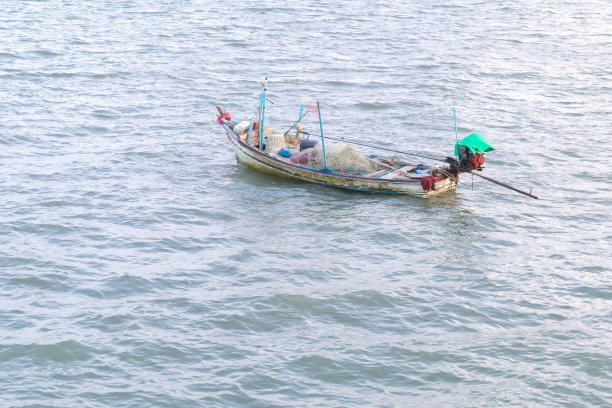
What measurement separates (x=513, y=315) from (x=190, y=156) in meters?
11.8

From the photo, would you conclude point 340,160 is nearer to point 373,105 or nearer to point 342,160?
point 342,160

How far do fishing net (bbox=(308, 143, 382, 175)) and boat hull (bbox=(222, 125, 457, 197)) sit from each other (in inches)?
10.7

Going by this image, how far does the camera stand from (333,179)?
64.8ft

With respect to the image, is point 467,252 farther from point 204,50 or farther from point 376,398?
point 204,50

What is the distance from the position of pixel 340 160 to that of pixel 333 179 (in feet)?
1.73

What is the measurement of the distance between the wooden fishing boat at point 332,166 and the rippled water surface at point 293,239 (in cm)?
36

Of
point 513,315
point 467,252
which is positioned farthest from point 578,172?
point 513,315

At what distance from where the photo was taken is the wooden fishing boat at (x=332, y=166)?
19.2 meters

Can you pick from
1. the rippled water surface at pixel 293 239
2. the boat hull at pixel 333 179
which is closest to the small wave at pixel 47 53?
the rippled water surface at pixel 293 239

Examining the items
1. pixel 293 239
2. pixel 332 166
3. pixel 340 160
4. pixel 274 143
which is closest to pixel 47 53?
pixel 274 143

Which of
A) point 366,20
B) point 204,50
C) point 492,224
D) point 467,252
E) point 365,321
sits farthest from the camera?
point 366,20

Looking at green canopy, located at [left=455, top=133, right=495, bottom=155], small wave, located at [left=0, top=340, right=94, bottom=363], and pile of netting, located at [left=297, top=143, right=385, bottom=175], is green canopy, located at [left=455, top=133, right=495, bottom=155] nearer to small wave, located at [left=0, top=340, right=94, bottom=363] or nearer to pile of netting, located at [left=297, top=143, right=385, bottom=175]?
pile of netting, located at [left=297, top=143, right=385, bottom=175]

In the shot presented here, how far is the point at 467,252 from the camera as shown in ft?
54.7

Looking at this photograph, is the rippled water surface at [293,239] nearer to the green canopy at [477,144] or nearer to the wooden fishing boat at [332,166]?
the wooden fishing boat at [332,166]
